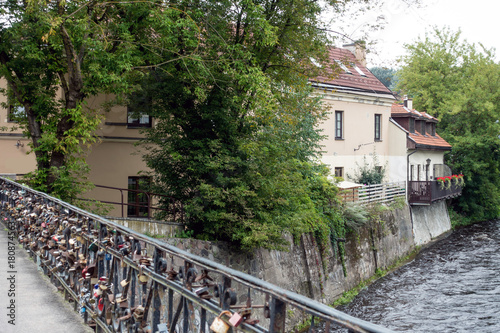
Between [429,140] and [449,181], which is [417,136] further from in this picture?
[449,181]

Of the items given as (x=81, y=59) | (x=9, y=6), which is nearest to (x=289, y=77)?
(x=81, y=59)

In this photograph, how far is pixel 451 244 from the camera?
29234 millimetres

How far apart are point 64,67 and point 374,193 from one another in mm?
16961

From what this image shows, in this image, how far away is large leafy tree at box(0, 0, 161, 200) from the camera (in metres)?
13.0

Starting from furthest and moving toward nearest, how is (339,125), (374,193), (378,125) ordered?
(378,125), (339,125), (374,193)

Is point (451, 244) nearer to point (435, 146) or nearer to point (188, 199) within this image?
point (435, 146)

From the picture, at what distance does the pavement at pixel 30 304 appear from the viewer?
4969 millimetres

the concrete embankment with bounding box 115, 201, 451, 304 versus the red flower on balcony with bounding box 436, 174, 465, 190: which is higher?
the red flower on balcony with bounding box 436, 174, 465, 190

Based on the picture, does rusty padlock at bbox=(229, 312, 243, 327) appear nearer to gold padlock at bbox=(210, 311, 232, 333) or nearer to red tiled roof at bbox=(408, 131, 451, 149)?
gold padlock at bbox=(210, 311, 232, 333)

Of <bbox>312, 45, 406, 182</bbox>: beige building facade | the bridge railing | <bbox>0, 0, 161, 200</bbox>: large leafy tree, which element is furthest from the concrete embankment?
the bridge railing

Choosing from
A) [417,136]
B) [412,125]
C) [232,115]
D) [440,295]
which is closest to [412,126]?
[412,125]

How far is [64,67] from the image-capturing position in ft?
48.1

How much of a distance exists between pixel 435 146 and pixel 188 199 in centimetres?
2679

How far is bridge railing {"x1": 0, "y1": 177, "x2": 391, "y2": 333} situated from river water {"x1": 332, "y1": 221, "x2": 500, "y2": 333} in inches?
425
